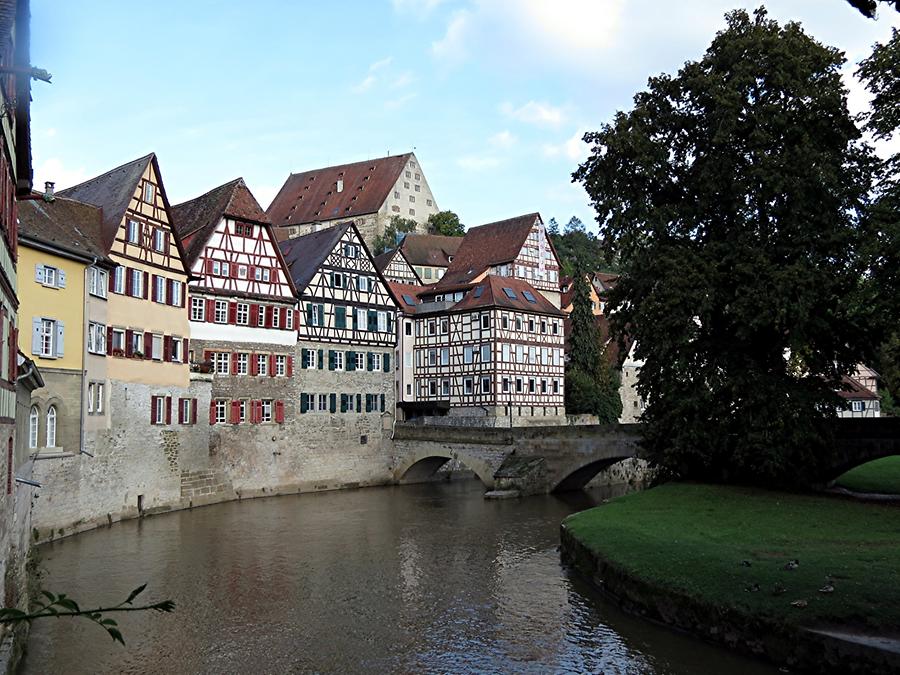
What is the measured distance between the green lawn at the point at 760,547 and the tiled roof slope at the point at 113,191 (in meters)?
18.6

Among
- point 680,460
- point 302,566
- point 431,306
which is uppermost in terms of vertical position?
point 431,306

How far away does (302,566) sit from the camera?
2191 cm

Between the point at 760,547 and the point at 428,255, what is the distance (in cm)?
5557

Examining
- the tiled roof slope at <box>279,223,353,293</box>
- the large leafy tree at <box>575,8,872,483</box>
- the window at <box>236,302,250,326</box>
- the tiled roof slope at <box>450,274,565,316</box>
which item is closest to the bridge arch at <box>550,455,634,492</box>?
the large leafy tree at <box>575,8,872,483</box>

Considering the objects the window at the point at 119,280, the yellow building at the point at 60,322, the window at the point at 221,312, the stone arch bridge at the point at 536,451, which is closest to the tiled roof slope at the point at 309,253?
the window at the point at 221,312

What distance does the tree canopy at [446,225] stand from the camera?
85.2 meters

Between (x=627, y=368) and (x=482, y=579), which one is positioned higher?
(x=627, y=368)

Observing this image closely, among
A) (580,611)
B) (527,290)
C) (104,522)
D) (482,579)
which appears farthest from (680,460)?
(527,290)

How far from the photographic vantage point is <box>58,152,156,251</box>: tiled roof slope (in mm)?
29328

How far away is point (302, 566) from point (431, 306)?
30.3 m

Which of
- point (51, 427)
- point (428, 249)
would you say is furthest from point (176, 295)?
point (428, 249)

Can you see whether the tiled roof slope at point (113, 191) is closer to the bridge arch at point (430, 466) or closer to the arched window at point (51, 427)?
the arched window at point (51, 427)

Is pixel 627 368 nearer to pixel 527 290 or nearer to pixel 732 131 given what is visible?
pixel 527 290

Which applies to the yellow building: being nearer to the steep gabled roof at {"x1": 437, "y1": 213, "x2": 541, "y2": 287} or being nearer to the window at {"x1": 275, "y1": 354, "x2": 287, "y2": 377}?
the window at {"x1": 275, "y1": 354, "x2": 287, "y2": 377}
